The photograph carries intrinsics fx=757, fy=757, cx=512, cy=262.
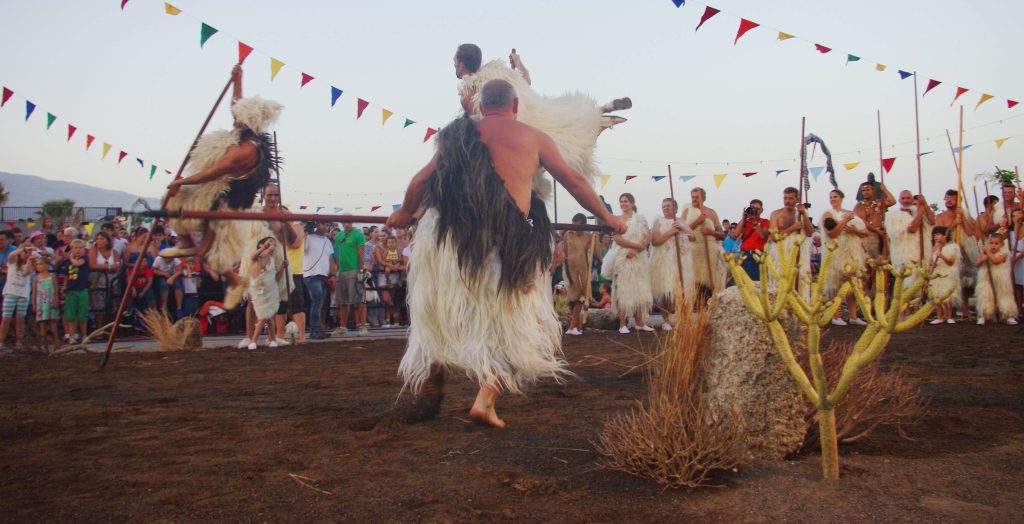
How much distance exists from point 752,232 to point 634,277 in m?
1.76

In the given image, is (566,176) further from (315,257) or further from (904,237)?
(904,237)

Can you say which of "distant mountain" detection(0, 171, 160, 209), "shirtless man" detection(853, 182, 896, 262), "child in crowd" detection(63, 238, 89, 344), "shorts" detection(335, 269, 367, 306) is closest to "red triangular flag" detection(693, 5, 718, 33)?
"shirtless man" detection(853, 182, 896, 262)

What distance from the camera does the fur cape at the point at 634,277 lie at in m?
10.5

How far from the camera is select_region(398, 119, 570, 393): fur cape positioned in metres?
4.24

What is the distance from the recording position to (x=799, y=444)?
3.49m

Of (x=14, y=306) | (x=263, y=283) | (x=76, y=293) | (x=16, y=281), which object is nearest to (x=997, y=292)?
(x=263, y=283)

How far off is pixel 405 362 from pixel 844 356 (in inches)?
94.4

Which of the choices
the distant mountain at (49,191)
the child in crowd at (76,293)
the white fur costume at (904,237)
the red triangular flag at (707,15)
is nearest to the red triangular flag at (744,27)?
the red triangular flag at (707,15)

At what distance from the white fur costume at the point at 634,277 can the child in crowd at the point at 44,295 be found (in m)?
7.55

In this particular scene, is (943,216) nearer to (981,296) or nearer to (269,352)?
(981,296)

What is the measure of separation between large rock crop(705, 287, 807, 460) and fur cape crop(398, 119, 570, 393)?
1.07m

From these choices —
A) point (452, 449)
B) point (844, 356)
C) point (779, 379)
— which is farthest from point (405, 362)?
point (844, 356)

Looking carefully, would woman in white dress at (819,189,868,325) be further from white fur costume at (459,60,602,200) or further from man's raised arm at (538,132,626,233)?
man's raised arm at (538,132,626,233)

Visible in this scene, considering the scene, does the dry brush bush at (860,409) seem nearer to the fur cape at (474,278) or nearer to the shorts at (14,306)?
the fur cape at (474,278)
